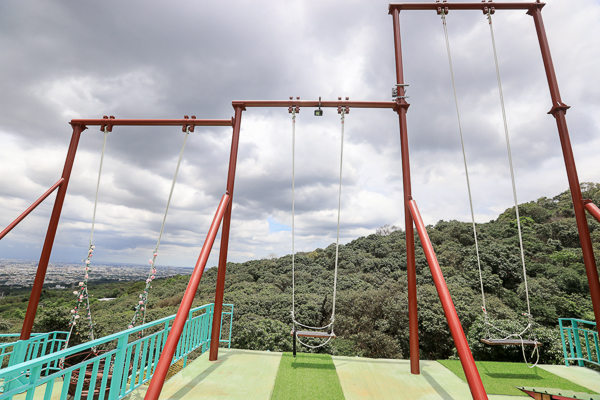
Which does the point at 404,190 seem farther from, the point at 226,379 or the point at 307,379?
the point at 226,379

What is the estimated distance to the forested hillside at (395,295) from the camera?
9.85 m

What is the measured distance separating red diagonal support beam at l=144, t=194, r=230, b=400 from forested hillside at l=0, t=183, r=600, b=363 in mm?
6156

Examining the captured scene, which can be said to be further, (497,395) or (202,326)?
(202,326)

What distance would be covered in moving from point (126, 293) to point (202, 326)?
880 inches

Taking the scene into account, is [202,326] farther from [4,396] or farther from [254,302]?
[254,302]

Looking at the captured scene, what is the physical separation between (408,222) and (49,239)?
5664 mm

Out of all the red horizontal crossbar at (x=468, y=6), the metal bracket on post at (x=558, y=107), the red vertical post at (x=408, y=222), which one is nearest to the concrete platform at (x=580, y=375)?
the red vertical post at (x=408, y=222)

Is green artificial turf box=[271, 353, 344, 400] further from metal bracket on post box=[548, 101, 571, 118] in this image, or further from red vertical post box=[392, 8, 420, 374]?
metal bracket on post box=[548, 101, 571, 118]

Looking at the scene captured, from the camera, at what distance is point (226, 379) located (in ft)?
11.6

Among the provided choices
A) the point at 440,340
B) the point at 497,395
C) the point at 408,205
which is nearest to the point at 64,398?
the point at 408,205

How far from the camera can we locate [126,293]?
22.2m

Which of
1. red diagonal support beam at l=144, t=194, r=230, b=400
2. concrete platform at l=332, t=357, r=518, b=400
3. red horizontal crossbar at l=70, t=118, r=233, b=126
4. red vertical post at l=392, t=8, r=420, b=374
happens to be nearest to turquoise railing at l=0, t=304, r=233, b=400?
red diagonal support beam at l=144, t=194, r=230, b=400

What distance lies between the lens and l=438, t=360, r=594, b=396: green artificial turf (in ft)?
11.9

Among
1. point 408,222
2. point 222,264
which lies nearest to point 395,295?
point 408,222
